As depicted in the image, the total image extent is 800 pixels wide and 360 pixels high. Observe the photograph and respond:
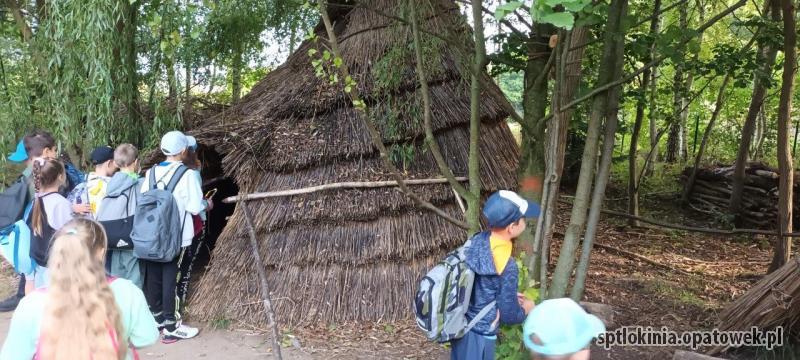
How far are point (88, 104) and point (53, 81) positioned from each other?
45cm

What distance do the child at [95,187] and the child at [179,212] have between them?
33 cm

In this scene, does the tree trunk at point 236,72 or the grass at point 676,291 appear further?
the tree trunk at point 236,72

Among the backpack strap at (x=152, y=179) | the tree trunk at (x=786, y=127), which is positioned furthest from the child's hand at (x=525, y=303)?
the tree trunk at (x=786, y=127)

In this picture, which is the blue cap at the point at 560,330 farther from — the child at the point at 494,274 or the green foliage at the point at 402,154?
the green foliage at the point at 402,154

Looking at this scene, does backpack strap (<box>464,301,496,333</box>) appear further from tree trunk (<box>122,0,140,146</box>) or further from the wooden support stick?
tree trunk (<box>122,0,140,146</box>)

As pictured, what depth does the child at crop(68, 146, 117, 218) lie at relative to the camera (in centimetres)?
457

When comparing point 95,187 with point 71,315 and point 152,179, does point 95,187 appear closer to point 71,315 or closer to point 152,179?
point 152,179

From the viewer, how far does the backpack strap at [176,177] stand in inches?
180

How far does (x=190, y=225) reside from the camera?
15.5ft

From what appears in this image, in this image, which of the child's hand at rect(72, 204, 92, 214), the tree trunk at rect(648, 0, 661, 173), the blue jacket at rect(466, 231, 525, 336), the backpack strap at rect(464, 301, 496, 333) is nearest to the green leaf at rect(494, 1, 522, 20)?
the blue jacket at rect(466, 231, 525, 336)

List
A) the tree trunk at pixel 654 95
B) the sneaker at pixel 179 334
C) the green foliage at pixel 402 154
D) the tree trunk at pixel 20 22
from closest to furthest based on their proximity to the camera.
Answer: the sneaker at pixel 179 334, the green foliage at pixel 402 154, the tree trunk at pixel 20 22, the tree trunk at pixel 654 95

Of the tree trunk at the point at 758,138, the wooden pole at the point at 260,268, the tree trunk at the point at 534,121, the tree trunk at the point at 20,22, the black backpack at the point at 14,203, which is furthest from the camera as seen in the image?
the tree trunk at the point at 758,138

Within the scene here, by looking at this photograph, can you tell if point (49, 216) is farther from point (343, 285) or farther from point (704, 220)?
point (704, 220)

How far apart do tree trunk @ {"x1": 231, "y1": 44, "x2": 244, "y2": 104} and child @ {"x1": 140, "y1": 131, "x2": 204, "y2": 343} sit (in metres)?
2.75
